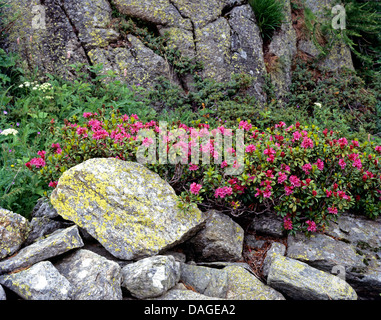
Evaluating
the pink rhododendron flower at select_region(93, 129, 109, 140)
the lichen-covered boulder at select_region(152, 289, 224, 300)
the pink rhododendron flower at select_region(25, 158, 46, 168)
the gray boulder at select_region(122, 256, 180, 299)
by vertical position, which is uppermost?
the pink rhododendron flower at select_region(93, 129, 109, 140)

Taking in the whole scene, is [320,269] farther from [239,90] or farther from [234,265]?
[239,90]

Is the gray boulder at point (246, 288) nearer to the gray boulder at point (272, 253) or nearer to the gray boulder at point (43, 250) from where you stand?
the gray boulder at point (272, 253)

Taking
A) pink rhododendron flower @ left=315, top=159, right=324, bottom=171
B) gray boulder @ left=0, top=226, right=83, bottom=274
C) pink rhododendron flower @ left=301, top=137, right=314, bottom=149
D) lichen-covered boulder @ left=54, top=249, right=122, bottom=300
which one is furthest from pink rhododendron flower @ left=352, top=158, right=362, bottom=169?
gray boulder @ left=0, top=226, right=83, bottom=274

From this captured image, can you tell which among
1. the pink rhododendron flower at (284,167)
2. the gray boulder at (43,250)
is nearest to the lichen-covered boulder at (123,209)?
the gray boulder at (43,250)

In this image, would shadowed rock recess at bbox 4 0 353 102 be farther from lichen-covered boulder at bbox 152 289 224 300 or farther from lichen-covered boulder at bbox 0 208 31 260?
lichen-covered boulder at bbox 152 289 224 300

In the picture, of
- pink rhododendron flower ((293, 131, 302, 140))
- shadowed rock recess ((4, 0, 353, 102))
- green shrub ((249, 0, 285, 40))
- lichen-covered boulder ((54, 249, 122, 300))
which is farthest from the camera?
green shrub ((249, 0, 285, 40))

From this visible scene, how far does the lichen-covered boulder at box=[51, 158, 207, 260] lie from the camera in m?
3.70

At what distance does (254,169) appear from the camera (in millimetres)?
4117

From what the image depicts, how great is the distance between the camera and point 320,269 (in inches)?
164

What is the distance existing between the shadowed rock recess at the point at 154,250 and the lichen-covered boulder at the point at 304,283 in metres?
0.01

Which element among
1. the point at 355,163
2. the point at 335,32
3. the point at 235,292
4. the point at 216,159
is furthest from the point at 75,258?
the point at 335,32

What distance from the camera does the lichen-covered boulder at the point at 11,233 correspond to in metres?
3.44

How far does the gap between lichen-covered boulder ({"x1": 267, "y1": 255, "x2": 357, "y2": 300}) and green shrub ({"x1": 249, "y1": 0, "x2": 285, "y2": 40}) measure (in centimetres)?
601

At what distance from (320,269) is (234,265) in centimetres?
102
